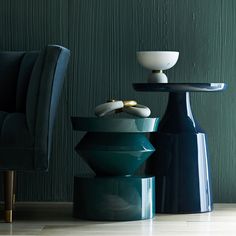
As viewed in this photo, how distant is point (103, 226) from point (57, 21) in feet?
3.98

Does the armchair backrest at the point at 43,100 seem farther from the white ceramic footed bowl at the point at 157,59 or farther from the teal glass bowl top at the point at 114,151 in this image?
the white ceramic footed bowl at the point at 157,59

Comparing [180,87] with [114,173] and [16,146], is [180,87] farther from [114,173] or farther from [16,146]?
[16,146]

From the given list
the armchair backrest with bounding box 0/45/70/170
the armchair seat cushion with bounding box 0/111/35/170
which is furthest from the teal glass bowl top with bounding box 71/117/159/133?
the armchair seat cushion with bounding box 0/111/35/170

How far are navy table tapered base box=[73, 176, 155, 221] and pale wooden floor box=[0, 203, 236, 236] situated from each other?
2.0 inches

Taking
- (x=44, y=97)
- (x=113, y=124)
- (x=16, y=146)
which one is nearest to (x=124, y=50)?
(x=113, y=124)

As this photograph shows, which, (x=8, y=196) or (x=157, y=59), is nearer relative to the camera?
(x=8, y=196)

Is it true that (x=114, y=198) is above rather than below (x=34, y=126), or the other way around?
below

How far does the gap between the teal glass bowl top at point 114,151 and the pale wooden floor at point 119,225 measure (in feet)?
0.84

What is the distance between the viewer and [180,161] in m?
3.56

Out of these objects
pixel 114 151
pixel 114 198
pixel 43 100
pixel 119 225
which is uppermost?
pixel 43 100

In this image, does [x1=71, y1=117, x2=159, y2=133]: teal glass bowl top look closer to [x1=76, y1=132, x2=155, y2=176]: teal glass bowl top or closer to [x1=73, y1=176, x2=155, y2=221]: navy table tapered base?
[x1=76, y1=132, x2=155, y2=176]: teal glass bowl top

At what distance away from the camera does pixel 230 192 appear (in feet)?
12.7

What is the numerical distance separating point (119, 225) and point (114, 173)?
0.27m

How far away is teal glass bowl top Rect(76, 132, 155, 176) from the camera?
3.31 metres
